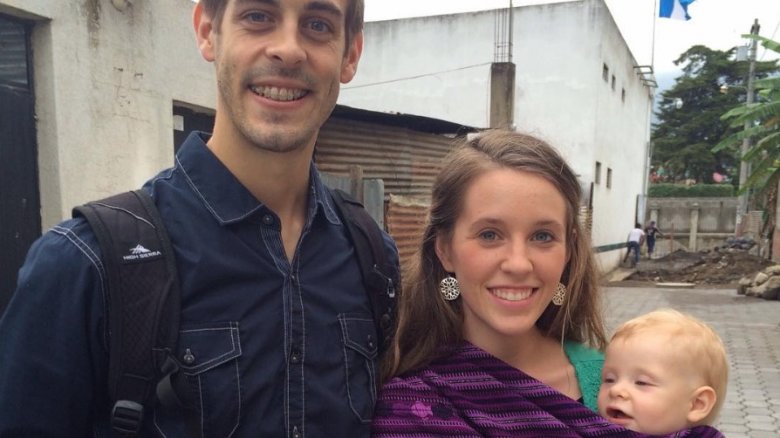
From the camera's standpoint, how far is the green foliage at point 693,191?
33.3m

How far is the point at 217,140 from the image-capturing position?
1.65 metres

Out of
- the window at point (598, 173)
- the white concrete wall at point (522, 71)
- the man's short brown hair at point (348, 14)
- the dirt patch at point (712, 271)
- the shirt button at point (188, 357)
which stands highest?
the white concrete wall at point (522, 71)

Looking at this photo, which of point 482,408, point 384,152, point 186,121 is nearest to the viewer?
point 482,408

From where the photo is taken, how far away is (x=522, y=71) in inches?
600

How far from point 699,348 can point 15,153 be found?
438cm

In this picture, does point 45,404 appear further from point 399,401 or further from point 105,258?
point 399,401

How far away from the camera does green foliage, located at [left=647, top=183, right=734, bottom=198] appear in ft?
109

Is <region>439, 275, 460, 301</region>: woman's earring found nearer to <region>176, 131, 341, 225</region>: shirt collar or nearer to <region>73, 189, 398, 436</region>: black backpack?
<region>176, 131, 341, 225</region>: shirt collar

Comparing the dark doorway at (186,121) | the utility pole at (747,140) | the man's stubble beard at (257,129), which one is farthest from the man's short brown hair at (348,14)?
the utility pole at (747,140)

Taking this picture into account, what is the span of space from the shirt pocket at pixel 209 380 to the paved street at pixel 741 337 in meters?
1.61

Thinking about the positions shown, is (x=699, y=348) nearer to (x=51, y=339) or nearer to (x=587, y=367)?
(x=587, y=367)

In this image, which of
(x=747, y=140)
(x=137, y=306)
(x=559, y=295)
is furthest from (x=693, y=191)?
(x=137, y=306)

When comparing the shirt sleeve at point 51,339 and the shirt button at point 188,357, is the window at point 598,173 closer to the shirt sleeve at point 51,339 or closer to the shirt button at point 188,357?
the shirt button at point 188,357

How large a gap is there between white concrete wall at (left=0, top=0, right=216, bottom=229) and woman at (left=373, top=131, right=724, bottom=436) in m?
3.56
